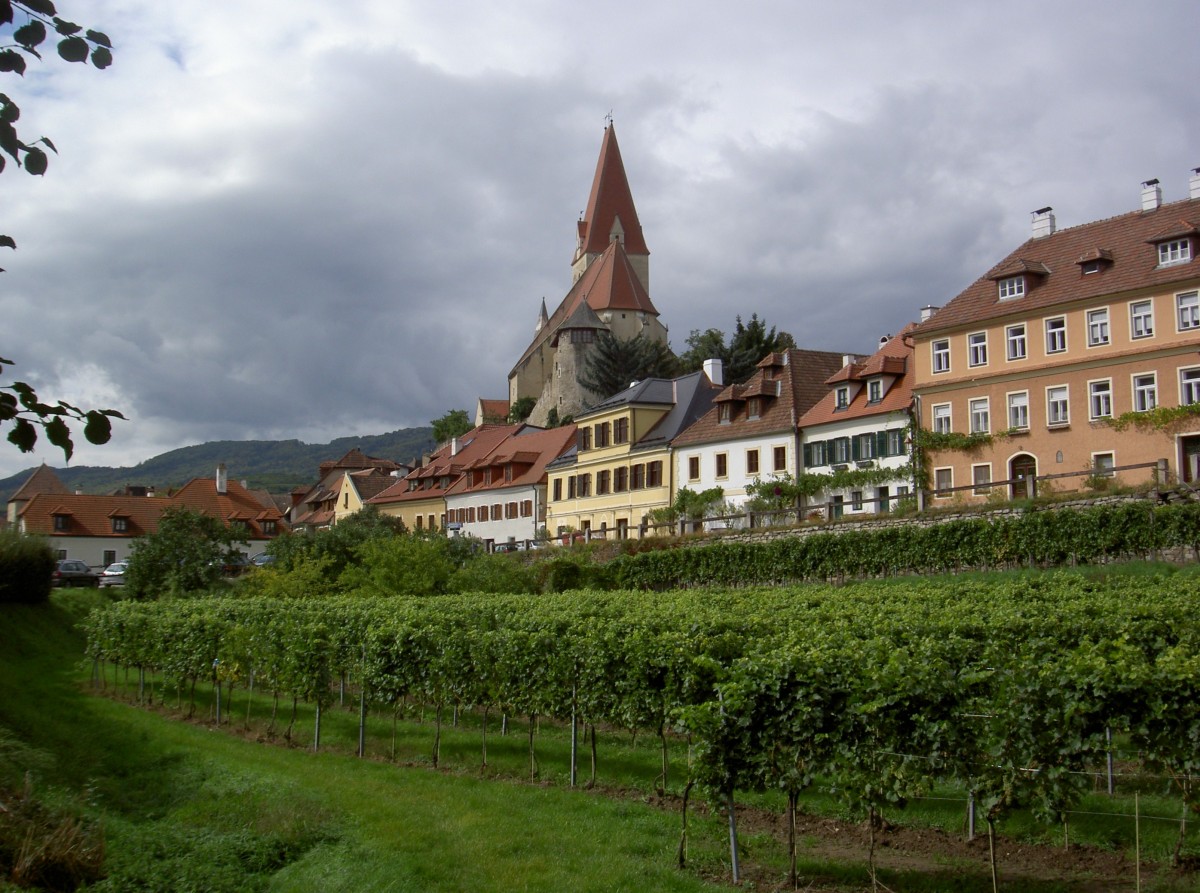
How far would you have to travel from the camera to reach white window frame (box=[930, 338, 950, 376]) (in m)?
43.9

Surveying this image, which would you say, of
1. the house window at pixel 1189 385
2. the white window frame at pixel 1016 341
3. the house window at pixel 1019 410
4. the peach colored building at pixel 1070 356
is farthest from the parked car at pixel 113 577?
the house window at pixel 1189 385

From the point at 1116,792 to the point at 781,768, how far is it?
5827 millimetres

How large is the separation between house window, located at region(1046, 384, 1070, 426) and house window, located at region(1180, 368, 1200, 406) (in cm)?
409

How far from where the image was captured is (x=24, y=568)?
3984 centimetres

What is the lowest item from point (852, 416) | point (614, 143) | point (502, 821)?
point (502, 821)

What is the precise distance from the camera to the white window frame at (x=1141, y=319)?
37219 millimetres

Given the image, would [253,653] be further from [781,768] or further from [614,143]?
→ [614,143]

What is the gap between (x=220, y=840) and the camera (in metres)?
11.6

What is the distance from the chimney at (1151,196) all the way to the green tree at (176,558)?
39403 millimetres

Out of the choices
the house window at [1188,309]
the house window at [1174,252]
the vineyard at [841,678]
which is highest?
the house window at [1174,252]

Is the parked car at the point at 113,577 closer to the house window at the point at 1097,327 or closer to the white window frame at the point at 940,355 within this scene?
the white window frame at the point at 940,355

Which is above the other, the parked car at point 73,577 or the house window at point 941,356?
the house window at point 941,356

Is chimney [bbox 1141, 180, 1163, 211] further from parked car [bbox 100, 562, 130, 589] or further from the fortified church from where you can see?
the fortified church

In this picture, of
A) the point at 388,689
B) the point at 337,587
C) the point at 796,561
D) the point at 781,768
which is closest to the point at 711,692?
the point at 781,768
